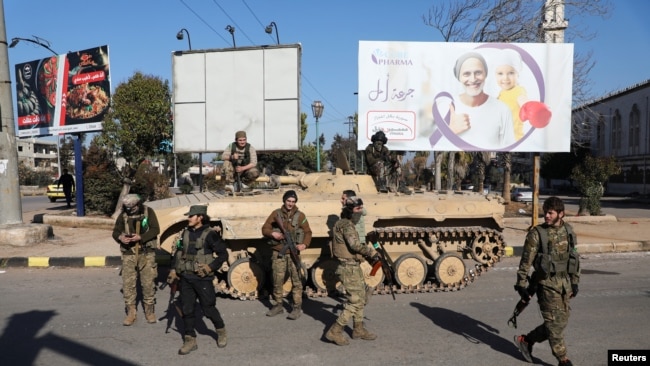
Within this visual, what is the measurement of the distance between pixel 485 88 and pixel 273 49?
19.0ft

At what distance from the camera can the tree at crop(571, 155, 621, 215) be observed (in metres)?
15.8

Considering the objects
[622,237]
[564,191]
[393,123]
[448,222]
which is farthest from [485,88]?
[564,191]

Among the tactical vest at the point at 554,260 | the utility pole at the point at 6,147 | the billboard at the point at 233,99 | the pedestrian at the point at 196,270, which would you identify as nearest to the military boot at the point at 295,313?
the pedestrian at the point at 196,270

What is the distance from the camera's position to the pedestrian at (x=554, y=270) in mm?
4258

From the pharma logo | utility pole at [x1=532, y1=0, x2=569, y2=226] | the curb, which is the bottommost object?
the curb

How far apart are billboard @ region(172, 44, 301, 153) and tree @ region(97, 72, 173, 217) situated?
164cm

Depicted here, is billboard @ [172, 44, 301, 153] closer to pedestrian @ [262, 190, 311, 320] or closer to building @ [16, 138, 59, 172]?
pedestrian @ [262, 190, 311, 320]

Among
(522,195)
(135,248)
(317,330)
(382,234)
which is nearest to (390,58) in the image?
(382,234)

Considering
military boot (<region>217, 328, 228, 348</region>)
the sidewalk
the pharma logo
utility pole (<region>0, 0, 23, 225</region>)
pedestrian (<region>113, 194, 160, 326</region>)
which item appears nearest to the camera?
military boot (<region>217, 328, 228, 348</region>)

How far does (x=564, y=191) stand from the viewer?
47406 mm

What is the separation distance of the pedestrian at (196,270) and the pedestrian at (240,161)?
2.89m

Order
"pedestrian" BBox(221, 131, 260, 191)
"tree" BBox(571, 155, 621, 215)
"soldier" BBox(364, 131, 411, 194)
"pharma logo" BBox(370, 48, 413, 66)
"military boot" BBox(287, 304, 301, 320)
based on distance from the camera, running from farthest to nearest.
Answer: "tree" BBox(571, 155, 621, 215)
"pharma logo" BBox(370, 48, 413, 66)
"soldier" BBox(364, 131, 411, 194)
"pedestrian" BBox(221, 131, 260, 191)
"military boot" BBox(287, 304, 301, 320)

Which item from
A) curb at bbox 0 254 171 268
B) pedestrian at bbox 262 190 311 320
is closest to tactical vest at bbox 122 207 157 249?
pedestrian at bbox 262 190 311 320

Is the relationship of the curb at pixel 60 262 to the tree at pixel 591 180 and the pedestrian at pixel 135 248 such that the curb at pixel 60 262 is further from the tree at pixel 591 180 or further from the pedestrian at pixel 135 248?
the tree at pixel 591 180
